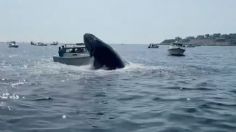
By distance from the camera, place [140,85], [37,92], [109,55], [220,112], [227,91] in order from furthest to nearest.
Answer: [109,55], [140,85], [227,91], [37,92], [220,112]

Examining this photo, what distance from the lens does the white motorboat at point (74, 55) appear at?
37.7 m

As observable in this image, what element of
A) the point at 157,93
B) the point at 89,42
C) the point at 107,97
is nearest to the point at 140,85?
the point at 157,93

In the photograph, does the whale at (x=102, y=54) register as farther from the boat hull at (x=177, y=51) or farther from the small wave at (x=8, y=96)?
the boat hull at (x=177, y=51)

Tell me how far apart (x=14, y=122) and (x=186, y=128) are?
456cm

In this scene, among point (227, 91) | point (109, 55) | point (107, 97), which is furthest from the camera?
point (109, 55)

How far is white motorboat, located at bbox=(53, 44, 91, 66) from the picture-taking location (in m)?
37.7

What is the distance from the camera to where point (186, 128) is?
10.0 metres

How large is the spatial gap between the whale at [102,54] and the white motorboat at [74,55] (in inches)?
330

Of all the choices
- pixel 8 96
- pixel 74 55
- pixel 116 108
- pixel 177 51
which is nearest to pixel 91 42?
pixel 74 55

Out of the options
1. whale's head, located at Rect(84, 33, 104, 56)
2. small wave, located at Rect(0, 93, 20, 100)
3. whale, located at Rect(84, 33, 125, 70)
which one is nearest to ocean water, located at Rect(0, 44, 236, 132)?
small wave, located at Rect(0, 93, 20, 100)

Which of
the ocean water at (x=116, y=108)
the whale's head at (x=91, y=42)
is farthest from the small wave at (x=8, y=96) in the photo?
the whale's head at (x=91, y=42)

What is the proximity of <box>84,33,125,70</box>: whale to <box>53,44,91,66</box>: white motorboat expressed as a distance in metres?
8.38

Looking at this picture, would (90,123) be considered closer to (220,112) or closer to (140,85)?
(220,112)

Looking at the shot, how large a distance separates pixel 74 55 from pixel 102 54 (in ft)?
48.4
